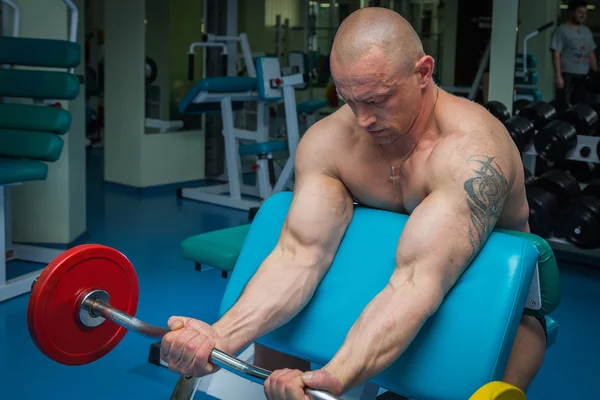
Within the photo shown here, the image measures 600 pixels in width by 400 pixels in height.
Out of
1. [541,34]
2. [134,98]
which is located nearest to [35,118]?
[134,98]

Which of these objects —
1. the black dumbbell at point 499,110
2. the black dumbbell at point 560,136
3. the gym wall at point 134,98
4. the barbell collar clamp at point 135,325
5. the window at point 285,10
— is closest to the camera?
the barbell collar clamp at point 135,325

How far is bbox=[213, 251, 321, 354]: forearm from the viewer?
1.54 meters

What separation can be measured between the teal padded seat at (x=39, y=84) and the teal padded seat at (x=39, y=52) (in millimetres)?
49

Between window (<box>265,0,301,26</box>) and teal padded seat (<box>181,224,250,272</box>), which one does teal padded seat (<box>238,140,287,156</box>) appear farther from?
teal padded seat (<box>181,224,250,272</box>)

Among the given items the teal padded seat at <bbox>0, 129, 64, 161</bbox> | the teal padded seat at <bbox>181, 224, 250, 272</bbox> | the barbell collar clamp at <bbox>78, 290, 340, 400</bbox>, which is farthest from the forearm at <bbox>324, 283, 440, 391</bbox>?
the teal padded seat at <bbox>0, 129, 64, 161</bbox>

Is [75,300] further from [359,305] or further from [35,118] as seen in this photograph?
[35,118]

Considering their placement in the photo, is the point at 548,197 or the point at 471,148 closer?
the point at 471,148

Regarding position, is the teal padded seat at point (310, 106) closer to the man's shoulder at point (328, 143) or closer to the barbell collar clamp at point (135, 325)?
the man's shoulder at point (328, 143)

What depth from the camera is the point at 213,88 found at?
16.5 feet

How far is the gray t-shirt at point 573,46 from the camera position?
4.70 meters

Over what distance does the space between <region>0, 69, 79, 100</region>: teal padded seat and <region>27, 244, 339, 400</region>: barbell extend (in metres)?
1.93

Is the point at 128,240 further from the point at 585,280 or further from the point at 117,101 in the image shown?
the point at 585,280

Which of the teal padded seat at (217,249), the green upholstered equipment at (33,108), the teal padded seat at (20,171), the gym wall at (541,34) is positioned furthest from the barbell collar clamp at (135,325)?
the gym wall at (541,34)

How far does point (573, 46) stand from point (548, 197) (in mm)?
1353
